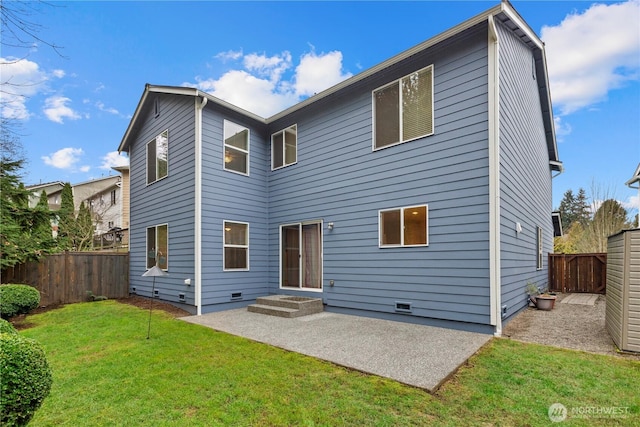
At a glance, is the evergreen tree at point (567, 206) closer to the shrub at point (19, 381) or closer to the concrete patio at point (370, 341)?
the concrete patio at point (370, 341)

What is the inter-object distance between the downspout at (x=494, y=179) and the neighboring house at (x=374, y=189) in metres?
0.02

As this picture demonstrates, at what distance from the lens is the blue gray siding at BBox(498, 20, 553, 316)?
18.8ft

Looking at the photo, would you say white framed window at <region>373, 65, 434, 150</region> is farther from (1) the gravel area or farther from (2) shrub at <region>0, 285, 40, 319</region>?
(2) shrub at <region>0, 285, 40, 319</region>

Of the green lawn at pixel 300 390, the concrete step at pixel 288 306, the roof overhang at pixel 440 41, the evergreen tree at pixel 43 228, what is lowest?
the concrete step at pixel 288 306

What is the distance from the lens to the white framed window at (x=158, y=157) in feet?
30.2

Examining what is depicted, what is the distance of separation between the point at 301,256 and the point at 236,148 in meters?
3.45

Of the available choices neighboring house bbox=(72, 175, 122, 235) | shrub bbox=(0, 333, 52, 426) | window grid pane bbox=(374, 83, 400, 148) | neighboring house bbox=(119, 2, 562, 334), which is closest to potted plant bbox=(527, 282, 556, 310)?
neighboring house bbox=(119, 2, 562, 334)

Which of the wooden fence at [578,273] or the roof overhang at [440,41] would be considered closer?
the roof overhang at [440,41]

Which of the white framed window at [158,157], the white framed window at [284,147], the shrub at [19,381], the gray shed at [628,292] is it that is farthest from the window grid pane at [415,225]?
the white framed window at [158,157]

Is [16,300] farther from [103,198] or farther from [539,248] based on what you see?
[103,198]

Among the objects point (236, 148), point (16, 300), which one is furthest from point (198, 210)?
point (16, 300)

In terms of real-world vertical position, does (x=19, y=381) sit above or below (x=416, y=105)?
below

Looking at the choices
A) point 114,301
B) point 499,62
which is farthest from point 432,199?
point 114,301

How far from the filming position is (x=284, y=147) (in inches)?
355
